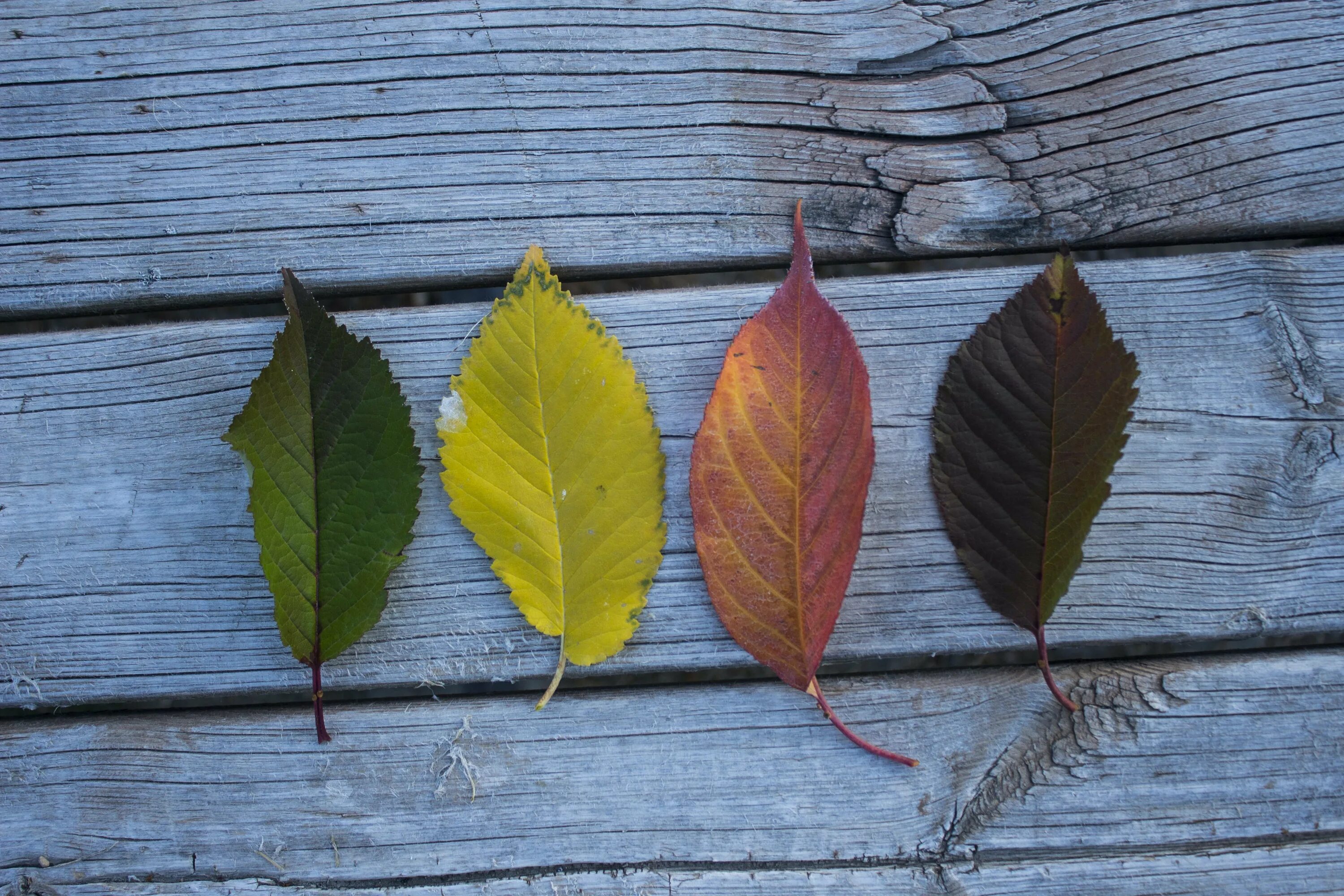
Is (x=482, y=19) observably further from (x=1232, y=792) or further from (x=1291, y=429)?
(x=1232, y=792)

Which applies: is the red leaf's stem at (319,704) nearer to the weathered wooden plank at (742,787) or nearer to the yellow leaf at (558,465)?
the weathered wooden plank at (742,787)

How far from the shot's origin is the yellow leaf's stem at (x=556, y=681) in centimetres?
83

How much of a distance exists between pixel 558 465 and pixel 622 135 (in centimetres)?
38

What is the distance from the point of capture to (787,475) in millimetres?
781

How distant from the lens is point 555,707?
87 cm

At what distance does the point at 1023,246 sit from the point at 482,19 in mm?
654

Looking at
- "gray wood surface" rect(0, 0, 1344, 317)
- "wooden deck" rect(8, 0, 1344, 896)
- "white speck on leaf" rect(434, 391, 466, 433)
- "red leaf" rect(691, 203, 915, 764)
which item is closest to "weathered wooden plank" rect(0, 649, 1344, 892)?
"wooden deck" rect(8, 0, 1344, 896)

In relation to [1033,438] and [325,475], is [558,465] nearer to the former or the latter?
[325,475]

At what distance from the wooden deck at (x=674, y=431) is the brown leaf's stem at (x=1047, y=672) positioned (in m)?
0.02

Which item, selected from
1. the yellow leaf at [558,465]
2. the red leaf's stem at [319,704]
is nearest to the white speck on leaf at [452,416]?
the yellow leaf at [558,465]

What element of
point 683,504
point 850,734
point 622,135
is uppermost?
point 622,135

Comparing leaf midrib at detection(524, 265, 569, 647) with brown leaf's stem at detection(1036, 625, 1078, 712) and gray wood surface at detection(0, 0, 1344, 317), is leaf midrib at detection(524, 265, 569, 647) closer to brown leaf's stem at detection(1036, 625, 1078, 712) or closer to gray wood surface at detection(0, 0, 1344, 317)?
gray wood surface at detection(0, 0, 1344, 317)

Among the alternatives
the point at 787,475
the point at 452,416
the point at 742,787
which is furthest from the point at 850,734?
the point at 452,416

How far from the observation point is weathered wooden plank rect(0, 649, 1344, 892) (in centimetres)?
85
